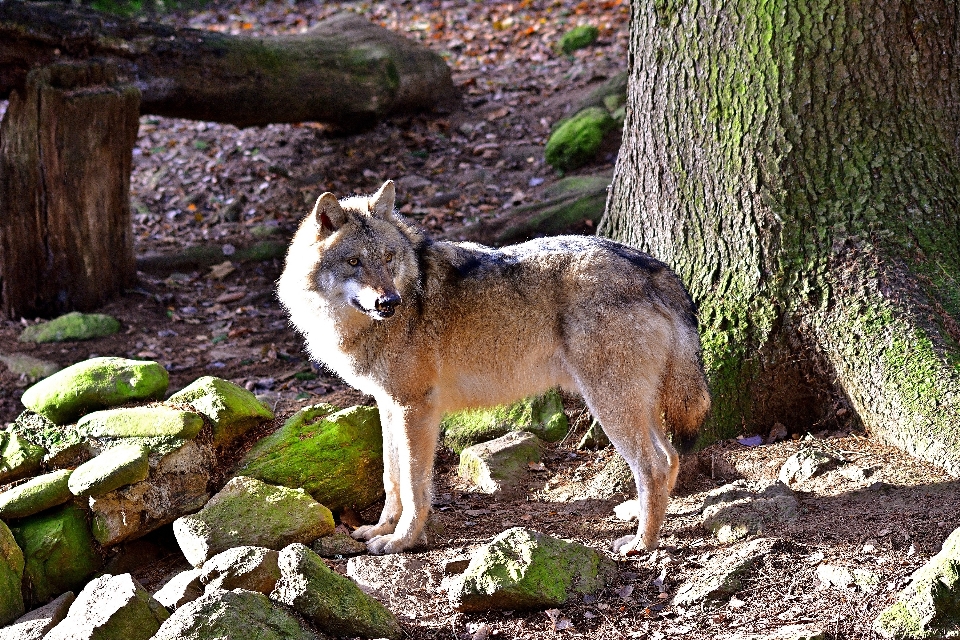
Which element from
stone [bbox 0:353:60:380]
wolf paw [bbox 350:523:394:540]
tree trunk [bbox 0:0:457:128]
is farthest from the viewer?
tree trunk [bbox 0:0:457:128]

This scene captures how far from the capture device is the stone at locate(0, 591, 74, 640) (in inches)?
187

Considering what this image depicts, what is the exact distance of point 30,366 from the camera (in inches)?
337

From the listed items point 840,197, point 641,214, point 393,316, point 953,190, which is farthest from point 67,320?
point 953,190

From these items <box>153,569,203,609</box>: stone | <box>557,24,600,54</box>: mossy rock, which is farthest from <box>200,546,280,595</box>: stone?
<box>557,24,600,54</box>: mossy rock

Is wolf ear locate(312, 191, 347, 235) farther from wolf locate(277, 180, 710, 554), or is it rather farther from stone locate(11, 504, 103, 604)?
stone locate(11, 504, 103, 604)

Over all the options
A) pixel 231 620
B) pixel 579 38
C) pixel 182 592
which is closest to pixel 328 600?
pixel 231 620

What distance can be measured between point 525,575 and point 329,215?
7.61ft

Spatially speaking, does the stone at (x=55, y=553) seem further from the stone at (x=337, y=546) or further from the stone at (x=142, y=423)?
the stone at (x=337, y=546)

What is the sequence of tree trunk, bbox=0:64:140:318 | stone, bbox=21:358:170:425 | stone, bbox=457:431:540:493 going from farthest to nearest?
tree trunk, bbox=0:64:140:318
stone, bbox=457:431:540:493
stone, bbox=21:358:170:425

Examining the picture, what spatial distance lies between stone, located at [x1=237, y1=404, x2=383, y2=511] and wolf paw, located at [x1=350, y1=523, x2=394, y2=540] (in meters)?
0.35

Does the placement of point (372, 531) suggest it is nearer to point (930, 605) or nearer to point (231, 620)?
point (231, 620)

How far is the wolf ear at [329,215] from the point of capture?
17.5ft

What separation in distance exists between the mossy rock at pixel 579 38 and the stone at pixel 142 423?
9931 millimetres

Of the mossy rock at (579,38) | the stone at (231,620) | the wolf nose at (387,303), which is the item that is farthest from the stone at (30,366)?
the mossy rock at (579,38)
